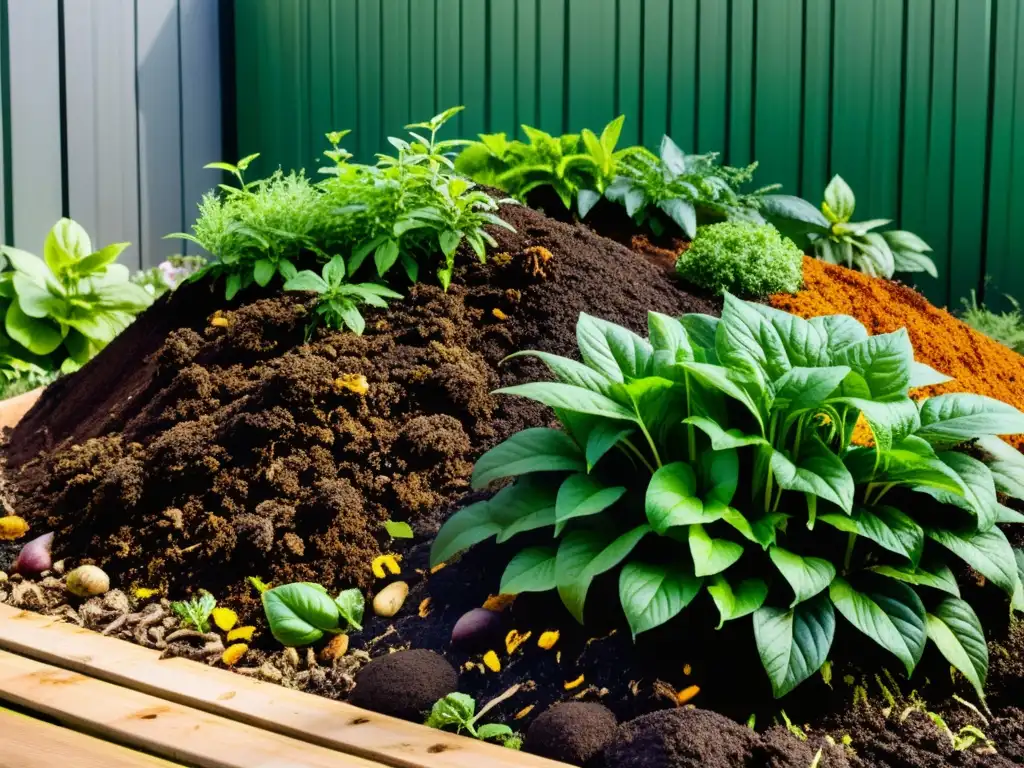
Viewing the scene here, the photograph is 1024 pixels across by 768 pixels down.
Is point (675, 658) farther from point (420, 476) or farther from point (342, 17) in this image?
point (342, 17)

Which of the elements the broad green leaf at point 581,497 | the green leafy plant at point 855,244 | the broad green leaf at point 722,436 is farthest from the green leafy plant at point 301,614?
the green leafy plant at point 855,244

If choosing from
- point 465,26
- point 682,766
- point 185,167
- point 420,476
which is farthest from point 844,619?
point 185,167

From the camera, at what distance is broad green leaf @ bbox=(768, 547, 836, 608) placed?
188 cm

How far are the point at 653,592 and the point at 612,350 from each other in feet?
2.08

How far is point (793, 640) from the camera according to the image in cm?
189

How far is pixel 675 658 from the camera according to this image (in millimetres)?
2027

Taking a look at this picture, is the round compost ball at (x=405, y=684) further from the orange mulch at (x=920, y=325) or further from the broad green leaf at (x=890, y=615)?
the orange mulch at (x=920, y=325)

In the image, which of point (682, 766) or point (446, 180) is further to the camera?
point (446, 180)

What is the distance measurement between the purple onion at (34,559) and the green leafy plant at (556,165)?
7.66 feet

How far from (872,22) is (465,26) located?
2.48m

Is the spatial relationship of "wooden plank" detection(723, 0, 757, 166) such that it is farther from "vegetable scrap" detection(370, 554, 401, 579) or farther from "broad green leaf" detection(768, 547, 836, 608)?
"broad green leaf" detection(768, 547, 836, 608)

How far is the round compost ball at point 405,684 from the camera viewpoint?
78.0 inches

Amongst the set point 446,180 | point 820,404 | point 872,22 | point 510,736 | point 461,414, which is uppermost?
point 872,22

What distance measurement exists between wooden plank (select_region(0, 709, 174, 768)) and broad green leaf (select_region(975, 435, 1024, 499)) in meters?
1.84
